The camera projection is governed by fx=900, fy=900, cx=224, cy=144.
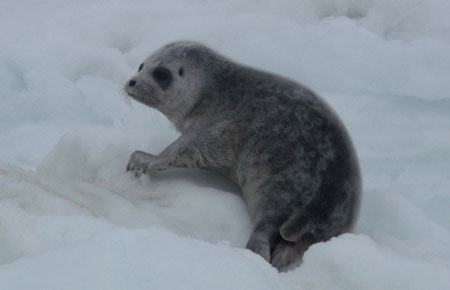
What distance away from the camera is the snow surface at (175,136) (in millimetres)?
2207

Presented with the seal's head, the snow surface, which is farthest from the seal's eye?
the snow surface

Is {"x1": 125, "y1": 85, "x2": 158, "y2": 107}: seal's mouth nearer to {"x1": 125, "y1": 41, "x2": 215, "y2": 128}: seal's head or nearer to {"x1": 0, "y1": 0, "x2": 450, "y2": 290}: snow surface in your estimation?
{"x1": 125, "y1": 41, "x2": 215, "y2": 128}: seal's head

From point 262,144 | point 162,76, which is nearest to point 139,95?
point 162,76

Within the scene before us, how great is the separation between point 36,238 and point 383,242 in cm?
176

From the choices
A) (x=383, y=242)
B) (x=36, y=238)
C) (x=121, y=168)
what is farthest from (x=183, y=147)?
(x=36, y=238)

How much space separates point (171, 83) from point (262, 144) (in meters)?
0.64

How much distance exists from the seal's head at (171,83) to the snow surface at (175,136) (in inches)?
6.3

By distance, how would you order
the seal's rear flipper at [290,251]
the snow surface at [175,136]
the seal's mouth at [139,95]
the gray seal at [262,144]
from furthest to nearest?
1. the seal's mouth at [139,95]
2. the gray seal at [262,144]
3. the seal's rear flipper at [290,251]
4. the snow surface at [175,136]

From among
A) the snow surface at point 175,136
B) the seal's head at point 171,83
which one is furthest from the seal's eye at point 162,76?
the snow surface at point 175,136

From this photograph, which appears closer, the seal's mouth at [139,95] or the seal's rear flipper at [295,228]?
the seal's rear flipper at [295,228]

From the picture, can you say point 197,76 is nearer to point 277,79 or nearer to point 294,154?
point 277,79

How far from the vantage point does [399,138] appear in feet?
18.9

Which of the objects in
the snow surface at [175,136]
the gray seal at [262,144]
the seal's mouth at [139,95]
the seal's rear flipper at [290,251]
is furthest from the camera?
the seal's mouth at [139,95]

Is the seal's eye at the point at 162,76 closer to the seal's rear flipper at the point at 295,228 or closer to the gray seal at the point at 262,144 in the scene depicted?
the gray seal at the point at 262,144
